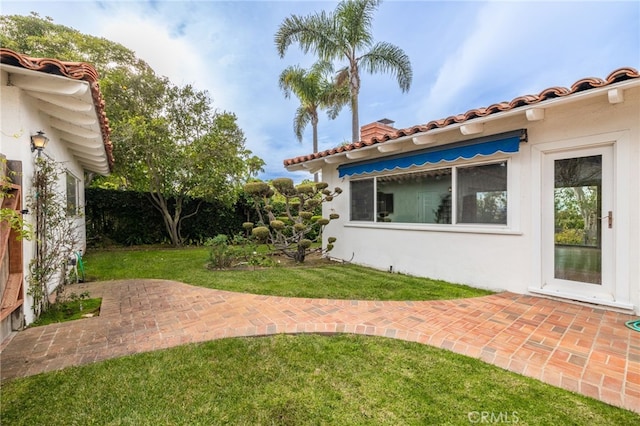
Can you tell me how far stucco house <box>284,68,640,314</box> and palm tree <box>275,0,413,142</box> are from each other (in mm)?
8138

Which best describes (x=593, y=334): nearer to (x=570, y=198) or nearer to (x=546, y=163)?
(x=570, y=198)

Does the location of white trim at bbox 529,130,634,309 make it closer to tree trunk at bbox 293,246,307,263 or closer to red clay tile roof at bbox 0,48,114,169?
tree trunk at bbox 293,246,307,263

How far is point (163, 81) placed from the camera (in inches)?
559

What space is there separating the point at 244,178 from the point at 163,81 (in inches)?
242

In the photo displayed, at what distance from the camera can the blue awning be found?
602 cm

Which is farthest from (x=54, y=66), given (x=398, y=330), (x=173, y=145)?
(x=173, y=145)

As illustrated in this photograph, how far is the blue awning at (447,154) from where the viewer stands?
602 cm

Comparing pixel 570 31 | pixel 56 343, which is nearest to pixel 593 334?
pixel 56 343

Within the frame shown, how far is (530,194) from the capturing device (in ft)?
19.3

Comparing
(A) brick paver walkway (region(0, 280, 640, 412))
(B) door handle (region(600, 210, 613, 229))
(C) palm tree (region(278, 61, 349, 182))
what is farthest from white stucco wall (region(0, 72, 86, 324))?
(C) palm tree (region(278, 61, 349, 182))

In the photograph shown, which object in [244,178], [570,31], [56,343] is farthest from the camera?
[244,178]

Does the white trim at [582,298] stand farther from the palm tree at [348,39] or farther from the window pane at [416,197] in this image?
the palm tree at [348,39]

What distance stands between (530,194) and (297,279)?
5.59 m

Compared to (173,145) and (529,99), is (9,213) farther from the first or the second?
(173,145)
